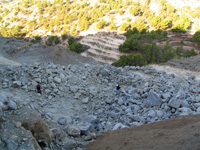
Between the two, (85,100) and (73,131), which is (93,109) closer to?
(85,100)

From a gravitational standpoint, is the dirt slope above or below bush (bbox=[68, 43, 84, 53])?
below

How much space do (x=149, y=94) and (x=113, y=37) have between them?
2614 cm

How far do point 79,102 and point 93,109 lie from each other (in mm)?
792

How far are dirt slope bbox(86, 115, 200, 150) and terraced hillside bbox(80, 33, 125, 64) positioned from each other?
19286mm

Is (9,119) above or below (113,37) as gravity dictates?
below

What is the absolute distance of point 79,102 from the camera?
24.4 ft

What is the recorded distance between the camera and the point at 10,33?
3944 centimetres

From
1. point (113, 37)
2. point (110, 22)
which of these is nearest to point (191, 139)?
point (113, 37)

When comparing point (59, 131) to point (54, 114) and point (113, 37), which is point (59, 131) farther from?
point (113, 37)

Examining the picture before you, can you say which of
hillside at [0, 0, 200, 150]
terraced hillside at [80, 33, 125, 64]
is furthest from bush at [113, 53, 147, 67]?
hillside at [0, 0, 200, 150]

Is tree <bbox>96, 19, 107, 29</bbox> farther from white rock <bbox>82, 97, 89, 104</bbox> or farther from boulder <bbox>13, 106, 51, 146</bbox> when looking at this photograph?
boulder <bbox>13, 106, 51, 146</bbox>

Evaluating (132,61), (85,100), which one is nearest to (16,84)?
(85,100)

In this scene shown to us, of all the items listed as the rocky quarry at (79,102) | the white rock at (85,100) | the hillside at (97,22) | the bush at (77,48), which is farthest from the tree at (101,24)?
the white rock at (85,100)

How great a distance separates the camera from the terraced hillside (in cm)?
2513
